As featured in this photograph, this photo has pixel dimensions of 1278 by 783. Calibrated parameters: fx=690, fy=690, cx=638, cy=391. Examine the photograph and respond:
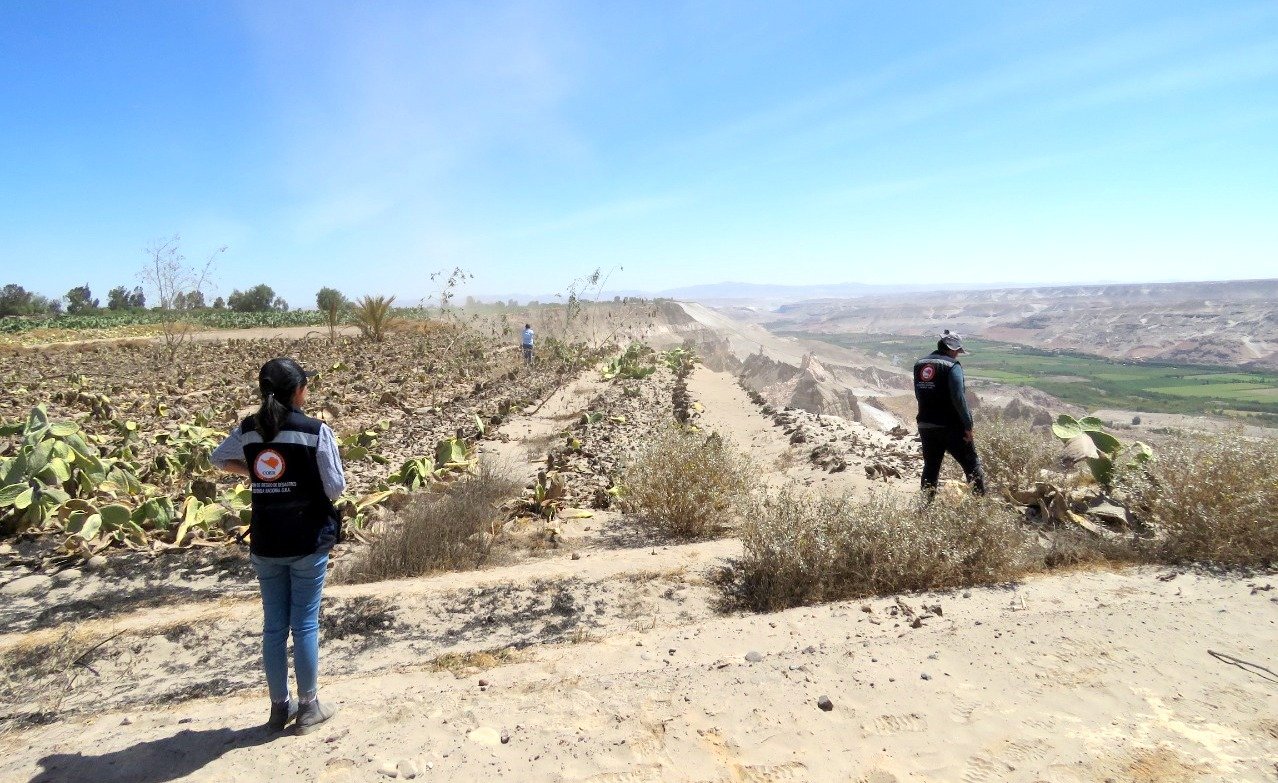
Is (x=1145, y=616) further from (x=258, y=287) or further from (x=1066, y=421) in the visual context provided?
(x=258, y=287)

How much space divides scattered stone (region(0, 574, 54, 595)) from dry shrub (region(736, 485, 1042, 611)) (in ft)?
15.6

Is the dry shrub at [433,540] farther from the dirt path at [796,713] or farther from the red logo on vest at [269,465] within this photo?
the red logo on vest at [269,465]

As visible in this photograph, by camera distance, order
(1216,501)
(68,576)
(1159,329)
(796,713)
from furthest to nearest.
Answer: (1159,329) < (68,576) < (1216,501) < (796,713)

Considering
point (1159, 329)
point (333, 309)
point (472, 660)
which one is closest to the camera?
point (472, 660)

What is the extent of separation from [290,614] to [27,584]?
3276 millimetres

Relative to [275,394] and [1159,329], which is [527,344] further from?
[1159,329]

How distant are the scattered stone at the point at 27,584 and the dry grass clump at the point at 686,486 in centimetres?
433

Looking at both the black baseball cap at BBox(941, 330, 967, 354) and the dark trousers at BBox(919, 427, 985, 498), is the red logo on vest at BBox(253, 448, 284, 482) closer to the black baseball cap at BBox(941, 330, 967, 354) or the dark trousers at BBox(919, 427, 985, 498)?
the dark trousers at BBox(919, 427, 985, 498)

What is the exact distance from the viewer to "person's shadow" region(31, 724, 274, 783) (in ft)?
8.52

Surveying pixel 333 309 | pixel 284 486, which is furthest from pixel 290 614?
pixel 333 309

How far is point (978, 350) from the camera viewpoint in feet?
180

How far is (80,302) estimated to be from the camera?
1751 inches

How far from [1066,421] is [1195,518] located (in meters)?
2.07

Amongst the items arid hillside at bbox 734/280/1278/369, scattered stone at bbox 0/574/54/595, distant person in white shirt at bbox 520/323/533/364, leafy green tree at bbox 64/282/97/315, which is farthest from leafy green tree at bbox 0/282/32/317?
arid hillside at bbox 734/280/1278/369
